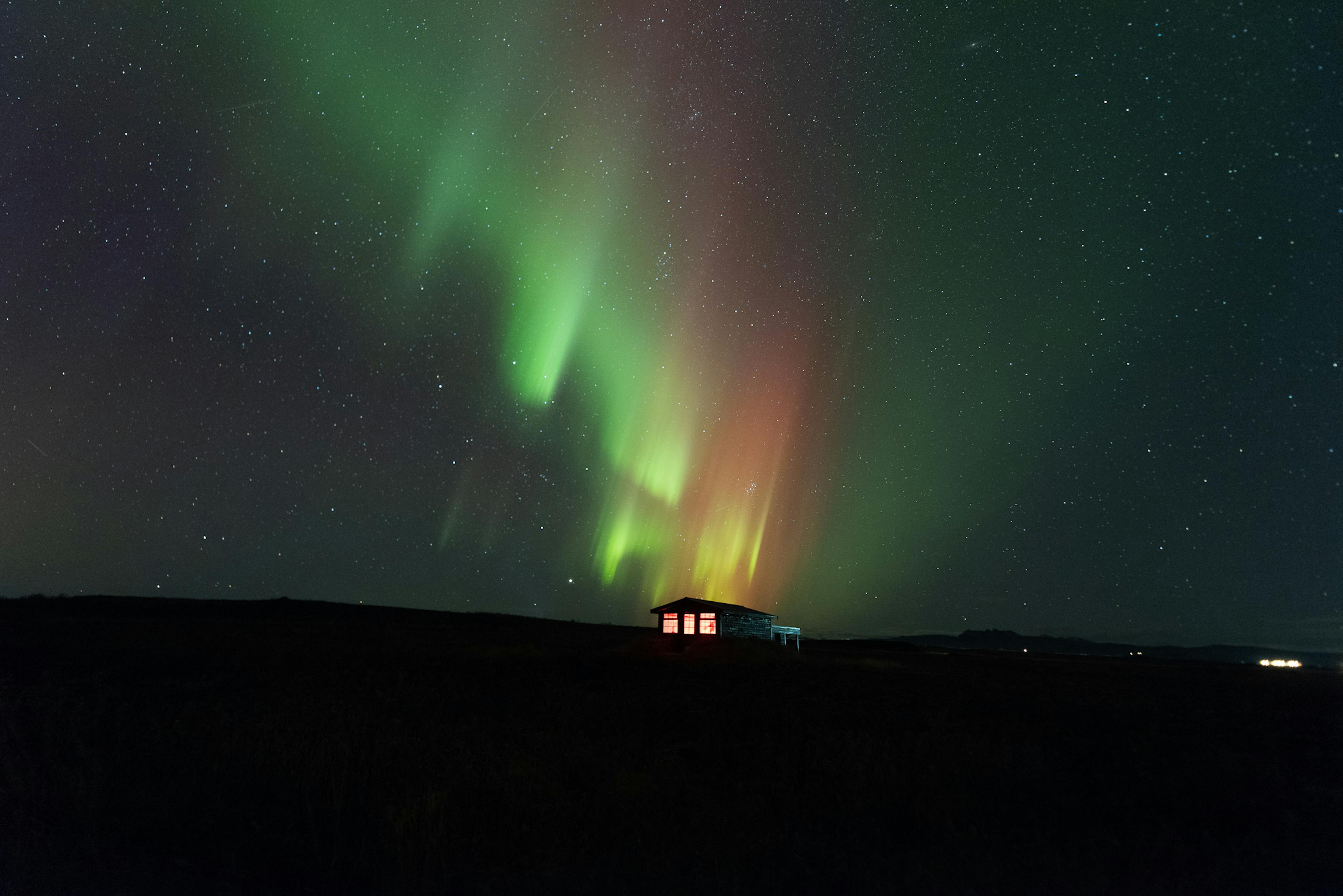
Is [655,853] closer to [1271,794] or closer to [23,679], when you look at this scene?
[1271,794]

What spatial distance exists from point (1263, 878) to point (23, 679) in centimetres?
2297

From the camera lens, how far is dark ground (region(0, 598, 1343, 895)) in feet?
18.2

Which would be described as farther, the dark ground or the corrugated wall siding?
the corrugated wall siding

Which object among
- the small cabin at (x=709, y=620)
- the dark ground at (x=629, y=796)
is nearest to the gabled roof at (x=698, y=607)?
the small cabin at (x=709, y=620)

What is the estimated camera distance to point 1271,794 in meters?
8.62

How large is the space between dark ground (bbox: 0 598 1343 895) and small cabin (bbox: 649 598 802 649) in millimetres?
30929

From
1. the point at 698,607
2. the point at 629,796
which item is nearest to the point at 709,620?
the point at 698,607

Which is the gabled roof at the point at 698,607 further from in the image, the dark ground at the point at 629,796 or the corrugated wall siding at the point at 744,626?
the dark ground at the point at 629,796

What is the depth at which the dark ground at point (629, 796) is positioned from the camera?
5539mm

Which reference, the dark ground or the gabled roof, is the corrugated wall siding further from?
the dark ground

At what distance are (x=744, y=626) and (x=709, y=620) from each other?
294 cm

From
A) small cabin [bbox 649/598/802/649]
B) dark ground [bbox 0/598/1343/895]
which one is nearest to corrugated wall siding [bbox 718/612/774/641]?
small cabin [bbox 649/598/802/649]

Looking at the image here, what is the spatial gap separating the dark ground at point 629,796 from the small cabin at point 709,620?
30929 mm

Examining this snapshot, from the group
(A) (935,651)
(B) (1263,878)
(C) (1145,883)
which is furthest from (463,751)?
(A) (935,651)
